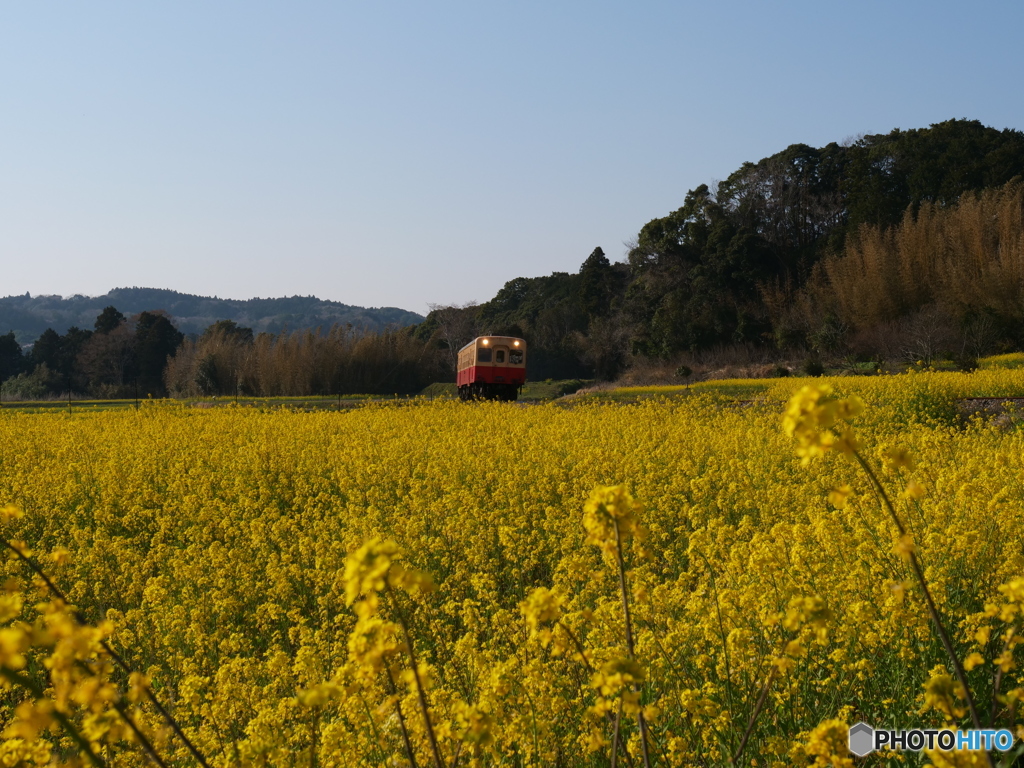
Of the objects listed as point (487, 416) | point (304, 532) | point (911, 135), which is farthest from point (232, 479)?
point (911, 135)

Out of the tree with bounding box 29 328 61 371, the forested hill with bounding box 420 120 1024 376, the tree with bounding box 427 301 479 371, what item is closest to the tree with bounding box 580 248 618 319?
the forested hill with bounding box 420 120 1024 376

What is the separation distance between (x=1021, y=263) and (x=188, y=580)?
27382 millimetres

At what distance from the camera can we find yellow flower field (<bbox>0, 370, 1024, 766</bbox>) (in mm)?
1664

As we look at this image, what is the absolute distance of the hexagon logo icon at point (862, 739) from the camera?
7.42 ft

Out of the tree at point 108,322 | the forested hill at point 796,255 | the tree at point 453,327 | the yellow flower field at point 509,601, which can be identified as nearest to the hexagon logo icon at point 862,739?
the yellow flower field at point 509,601

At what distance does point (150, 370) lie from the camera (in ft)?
148

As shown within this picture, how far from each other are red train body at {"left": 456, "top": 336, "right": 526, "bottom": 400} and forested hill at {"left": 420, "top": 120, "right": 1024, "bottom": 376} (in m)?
12.3

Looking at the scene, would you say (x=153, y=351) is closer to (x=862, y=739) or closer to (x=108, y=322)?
(x=108, y=322)

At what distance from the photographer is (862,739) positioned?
2.31 meters

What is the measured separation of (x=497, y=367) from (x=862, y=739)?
19.8m

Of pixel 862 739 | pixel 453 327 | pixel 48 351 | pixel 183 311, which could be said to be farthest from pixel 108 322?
pixel 183 311

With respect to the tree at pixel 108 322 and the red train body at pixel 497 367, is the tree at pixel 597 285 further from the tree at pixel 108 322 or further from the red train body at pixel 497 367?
the tree at pixel 108 322

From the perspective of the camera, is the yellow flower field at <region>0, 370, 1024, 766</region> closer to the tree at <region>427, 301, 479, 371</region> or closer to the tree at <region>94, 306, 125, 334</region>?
the tree at <region>427, 301, 479, 371</region>

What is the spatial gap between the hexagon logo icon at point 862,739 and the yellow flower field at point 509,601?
11 centimetres
